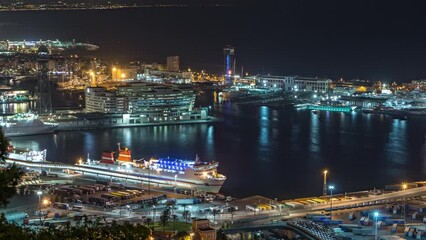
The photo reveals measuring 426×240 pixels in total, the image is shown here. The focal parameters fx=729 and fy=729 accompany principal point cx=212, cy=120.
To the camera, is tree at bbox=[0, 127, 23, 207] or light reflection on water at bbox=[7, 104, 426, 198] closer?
tree at bbox=[0, 127, 23, 207]

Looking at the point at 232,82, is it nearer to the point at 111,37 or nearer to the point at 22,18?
the point at 111,37

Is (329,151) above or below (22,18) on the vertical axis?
below

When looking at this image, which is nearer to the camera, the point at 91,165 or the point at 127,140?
the point at 91,165

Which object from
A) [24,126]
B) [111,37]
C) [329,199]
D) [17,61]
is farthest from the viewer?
[111,37]

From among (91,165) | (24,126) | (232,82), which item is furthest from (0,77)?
(91,165)

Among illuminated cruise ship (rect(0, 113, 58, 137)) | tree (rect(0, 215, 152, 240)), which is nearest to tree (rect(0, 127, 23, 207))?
tree (rect(0, 215, 152, 240))

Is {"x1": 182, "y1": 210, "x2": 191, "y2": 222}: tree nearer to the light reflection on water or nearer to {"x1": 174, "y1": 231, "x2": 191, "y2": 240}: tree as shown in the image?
{"x1": 174, "y1": 231, "x2": 191, "y2": 240}: tree

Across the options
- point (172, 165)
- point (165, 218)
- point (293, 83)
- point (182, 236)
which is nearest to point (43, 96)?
point (293, 83)

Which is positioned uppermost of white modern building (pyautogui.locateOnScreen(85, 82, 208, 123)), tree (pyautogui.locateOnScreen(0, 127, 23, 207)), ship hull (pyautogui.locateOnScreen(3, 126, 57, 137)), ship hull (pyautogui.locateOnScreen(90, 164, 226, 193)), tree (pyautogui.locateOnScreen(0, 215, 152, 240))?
tree (pyautogui.locateOnScreen(0, 127, 23, 207))

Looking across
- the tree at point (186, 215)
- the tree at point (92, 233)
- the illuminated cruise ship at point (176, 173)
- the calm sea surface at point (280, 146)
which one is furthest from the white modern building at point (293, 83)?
the tree at point (92, 233)
